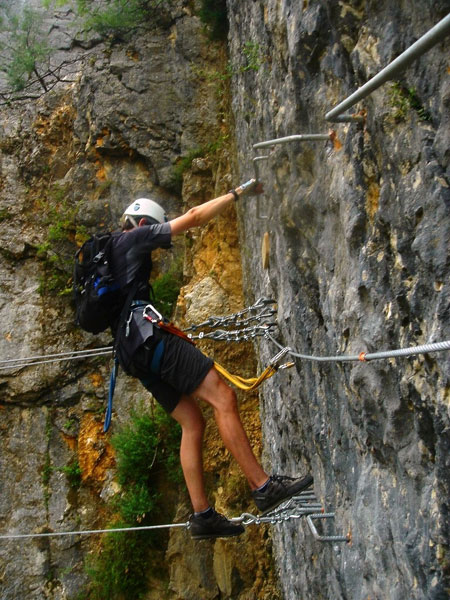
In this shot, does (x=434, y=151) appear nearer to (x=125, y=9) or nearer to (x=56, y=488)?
(x=56, y=488)

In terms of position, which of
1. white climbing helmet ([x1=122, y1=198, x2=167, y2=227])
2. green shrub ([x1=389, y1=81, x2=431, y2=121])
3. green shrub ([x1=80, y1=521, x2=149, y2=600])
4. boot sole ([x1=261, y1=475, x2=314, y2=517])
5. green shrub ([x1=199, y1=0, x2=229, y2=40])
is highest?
green shrub ([x1=199, y1=0, x2=229, y2=40])

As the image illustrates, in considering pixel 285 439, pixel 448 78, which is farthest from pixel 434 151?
pixel 285 439

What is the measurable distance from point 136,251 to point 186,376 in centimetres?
87

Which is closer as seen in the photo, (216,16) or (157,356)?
(157,356)

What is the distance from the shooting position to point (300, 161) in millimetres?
3596

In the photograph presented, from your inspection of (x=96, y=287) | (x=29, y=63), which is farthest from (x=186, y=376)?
(x=29, y=63)

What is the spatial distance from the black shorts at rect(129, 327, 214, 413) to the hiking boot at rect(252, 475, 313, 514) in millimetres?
736

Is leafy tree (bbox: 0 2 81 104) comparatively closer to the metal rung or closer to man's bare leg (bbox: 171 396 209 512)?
man's bare leg (bbox: 171 396 209 512)

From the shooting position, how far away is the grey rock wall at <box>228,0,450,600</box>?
7.07 ft

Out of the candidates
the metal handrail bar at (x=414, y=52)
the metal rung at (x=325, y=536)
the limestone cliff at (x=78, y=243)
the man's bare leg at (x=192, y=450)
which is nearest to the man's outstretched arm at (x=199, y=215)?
the man's bare leg at (x=192, y=450)

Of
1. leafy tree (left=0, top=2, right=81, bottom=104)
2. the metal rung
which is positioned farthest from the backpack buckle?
leafy tree (left=0, top=2, right=81, bottom=104)

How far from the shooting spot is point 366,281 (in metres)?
2.65

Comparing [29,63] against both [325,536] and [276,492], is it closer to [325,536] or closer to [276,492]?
[276,492]

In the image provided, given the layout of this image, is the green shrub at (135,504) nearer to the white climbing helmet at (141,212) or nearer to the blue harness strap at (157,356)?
the white climbing helmet at (141,212)
